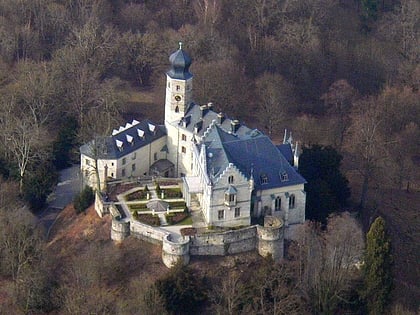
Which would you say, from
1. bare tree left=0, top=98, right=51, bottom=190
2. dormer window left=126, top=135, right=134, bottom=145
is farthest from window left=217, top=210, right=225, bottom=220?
bare tree left=0, top=98, right=51, bottom=190

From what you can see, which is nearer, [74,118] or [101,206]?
[101,206]

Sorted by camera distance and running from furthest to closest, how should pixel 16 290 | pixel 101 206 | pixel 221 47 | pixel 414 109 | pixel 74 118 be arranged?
pixel 221 47
pixel 414 109
pixel 74 118
pixel 101 206
pixel 16 290

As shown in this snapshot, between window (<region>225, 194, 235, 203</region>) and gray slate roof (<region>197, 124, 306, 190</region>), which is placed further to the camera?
gray slate roof (<region>197, 124, 306, 190</region>)

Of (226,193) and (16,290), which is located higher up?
(226,193)

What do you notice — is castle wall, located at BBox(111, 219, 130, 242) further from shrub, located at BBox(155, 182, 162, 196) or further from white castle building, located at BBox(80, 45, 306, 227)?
white castle building, located at BBox(80, 45, 306, 227)

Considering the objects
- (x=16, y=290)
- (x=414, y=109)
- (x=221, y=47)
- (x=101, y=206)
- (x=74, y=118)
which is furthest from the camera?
(x=221, y=47)

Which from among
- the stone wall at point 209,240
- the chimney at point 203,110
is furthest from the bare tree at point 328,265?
the chimney at point 203,110

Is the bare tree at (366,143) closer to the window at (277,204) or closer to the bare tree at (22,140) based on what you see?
the window at (277,204)

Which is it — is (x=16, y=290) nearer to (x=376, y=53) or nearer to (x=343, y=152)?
(x=343, y=152)

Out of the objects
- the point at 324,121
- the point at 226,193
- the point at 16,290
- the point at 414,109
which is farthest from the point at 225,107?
the point at 16,290
